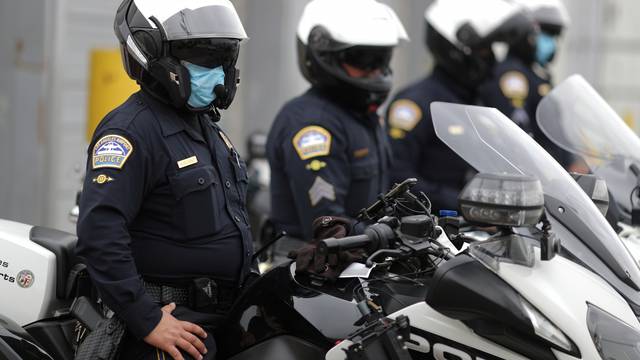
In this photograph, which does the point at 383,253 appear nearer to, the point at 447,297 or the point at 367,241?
the point at 367,241

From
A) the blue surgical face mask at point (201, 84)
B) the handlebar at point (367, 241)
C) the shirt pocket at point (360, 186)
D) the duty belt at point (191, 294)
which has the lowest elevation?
the shirt pocket at point (360, 186)

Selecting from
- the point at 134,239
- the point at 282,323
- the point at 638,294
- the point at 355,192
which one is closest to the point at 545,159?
the point at 638,294

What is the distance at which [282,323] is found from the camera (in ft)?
9.02

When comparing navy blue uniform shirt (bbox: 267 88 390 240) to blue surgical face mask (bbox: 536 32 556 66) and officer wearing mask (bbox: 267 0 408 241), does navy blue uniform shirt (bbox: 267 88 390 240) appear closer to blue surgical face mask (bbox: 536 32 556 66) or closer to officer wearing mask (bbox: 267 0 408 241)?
officer wearing mask (bbox: 267 0 408 241)

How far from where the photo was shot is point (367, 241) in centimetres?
255

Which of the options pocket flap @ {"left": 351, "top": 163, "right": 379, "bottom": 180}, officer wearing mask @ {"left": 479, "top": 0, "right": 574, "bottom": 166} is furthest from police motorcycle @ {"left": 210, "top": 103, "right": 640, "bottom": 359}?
officer wearing mask @ {"left": 479, "top": 0, "right": 574, "bottom": 166}

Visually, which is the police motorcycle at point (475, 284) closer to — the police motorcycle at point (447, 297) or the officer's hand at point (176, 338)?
the police motorcycle at point (447, 297)

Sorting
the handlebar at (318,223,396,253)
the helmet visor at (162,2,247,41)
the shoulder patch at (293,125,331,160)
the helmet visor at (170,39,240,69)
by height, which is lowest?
the shoulder patch at (293,125,331,160)

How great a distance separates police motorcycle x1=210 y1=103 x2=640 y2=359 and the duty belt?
0.31ft

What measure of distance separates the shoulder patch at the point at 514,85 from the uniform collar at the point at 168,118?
472 cm

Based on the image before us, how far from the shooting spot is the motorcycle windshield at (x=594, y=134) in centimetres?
354

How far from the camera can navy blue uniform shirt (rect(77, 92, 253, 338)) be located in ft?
8.93

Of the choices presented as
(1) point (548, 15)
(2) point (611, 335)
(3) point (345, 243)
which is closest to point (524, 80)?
(1) point (548, 15)

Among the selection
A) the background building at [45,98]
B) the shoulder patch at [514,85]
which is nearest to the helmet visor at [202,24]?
the background building at [45,98]
